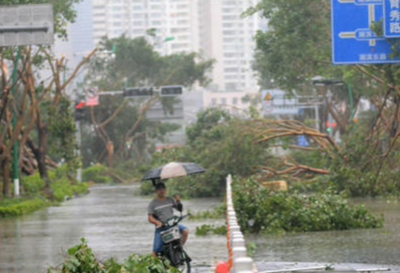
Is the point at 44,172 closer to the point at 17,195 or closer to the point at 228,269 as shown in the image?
the point at 17,195

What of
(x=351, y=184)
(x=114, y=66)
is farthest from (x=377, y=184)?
(x=114, y=66)

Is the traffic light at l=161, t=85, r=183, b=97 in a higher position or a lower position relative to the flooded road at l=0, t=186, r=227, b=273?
higher

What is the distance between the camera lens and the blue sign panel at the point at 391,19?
67.6ft

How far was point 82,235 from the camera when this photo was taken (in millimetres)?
23672

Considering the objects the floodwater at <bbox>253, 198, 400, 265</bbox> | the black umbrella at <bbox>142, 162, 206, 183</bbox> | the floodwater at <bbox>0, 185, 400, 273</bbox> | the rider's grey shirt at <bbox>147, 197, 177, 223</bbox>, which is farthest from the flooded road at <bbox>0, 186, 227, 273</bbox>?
the black umbrella at <bbox>142, 162, 206, 183</bbox>

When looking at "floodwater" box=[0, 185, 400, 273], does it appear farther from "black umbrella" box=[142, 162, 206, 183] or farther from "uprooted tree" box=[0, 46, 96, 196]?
"uprooted tree" box=[0, 46, 96, 196]

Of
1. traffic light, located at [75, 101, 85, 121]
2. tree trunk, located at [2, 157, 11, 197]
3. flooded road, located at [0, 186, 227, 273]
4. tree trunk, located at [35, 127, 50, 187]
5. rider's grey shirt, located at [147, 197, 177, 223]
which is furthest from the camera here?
traffic light, located at [75, 101, 85, 121]

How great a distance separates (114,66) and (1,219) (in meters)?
52.5

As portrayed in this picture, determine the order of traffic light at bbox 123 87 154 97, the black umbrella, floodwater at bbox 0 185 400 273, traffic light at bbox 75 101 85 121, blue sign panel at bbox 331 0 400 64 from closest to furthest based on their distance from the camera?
the black umbrella
floodwater at bbox 0 185 400 273
blue sign panel at bbox 331 0 400 64
traffic light at bbox 75 101 85 121
traffic light at bbox 123 87 154 97

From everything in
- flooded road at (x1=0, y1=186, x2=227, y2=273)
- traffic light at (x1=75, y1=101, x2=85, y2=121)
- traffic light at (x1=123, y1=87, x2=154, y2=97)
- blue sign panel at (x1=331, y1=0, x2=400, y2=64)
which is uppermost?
blue sign panel at (x1=331, y1=0, x2=400, y2=64)

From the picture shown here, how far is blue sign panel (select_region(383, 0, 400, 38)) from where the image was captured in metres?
20.6

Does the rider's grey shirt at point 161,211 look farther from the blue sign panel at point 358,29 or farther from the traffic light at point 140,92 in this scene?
the traffic light at point 140,92

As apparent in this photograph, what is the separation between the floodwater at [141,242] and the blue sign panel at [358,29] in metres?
3.92

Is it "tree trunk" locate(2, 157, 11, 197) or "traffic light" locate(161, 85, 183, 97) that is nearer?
"tree trunk" locate(2, 157, 11, 197)
